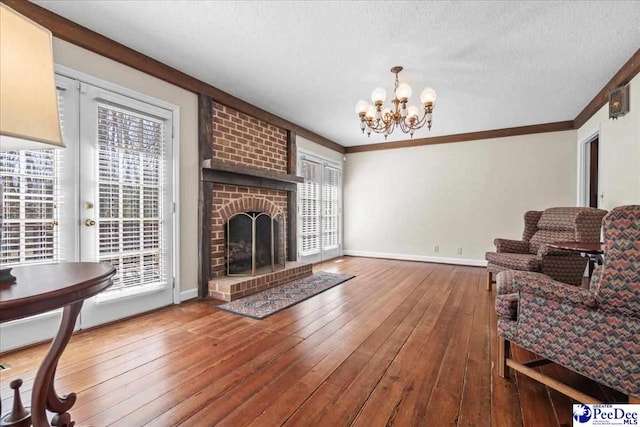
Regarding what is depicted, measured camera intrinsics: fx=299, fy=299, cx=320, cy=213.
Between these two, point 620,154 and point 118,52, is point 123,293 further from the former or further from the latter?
point 620,154

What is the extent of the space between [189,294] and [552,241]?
4273 millimetres

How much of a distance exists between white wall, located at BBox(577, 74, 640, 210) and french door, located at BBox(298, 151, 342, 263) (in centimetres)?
403

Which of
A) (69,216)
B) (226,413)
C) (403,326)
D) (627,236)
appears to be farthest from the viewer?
(403,326)

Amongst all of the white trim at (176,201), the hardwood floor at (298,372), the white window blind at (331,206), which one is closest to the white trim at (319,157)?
the white window blind at (331,206)

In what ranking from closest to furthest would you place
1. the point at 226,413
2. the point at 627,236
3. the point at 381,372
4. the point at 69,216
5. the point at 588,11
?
the point at 627,236 → the point at 226,413 → the point at 381,372 → the point at 588,11 → the point at 69,216

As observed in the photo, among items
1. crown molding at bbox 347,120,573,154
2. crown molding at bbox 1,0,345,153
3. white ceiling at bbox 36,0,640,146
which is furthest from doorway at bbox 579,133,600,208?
crown molding at bbox 1,0,345,153

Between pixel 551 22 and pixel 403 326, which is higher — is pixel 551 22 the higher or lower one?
the higher one

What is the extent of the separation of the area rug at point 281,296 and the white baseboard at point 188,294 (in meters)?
0.44

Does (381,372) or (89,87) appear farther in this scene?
(89,87)

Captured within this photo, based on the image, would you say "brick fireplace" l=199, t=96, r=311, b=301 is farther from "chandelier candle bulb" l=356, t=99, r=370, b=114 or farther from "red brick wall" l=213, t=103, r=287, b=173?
"chandelier candle bulb" l=356, t=99, r=370, b=114

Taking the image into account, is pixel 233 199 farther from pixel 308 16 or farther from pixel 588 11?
pixel 588 11

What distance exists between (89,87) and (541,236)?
16.5 feet

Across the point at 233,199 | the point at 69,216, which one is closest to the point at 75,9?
the point at 69,216

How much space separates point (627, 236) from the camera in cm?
120
